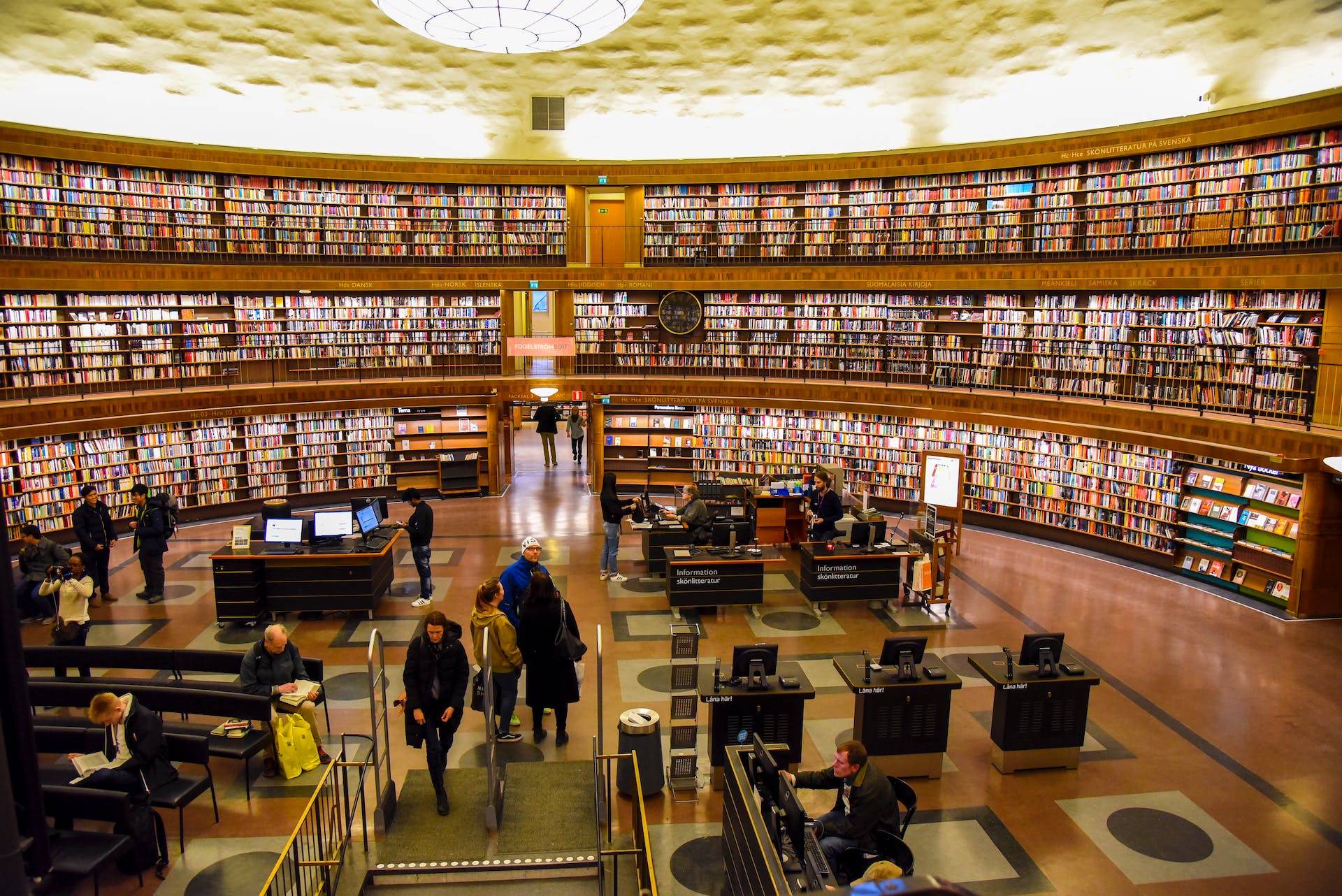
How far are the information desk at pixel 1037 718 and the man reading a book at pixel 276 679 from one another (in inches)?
197

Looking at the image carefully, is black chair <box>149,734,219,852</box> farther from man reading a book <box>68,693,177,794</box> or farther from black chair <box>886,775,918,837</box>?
black chair <box>886,775,918,837</box>

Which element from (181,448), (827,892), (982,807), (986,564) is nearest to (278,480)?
(181,448)

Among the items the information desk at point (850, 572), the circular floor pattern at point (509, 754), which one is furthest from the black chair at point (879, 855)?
the information desk at point (850, 572)

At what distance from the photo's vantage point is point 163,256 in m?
14.6

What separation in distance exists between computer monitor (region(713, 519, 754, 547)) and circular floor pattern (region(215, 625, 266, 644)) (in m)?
5.04

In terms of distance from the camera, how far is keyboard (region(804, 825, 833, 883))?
13.6ft

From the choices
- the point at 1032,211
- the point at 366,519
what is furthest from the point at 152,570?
the point at 1032,211

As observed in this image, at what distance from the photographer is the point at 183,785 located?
5625 millimetres

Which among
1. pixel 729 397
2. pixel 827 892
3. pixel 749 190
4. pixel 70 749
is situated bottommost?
pixel 70 749

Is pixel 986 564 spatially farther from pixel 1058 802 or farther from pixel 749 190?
pixel 749 190

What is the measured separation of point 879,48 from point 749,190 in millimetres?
3645

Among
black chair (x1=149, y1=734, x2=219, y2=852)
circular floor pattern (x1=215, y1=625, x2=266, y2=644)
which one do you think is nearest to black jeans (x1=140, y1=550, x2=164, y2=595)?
circular floor pattern (x1=215, y1=625, x2=266, y2=644)

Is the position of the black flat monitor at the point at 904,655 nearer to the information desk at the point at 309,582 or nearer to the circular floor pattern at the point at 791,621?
the circular floor pattern at the point at 791,621

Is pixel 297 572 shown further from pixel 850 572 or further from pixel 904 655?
pixel 904 655
